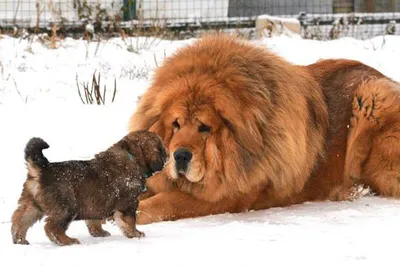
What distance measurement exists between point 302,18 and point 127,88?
4.37 m

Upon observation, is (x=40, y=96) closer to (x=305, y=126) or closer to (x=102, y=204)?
(x=305, y=126)

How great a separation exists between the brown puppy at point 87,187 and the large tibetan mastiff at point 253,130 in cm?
42

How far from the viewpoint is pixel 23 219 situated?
4.36m

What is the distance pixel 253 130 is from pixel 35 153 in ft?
5.60

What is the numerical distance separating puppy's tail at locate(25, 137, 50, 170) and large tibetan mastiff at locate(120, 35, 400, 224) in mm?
1105

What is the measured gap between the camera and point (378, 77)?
6488 mm

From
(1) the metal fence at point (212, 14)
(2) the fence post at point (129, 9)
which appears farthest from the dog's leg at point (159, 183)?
(2) the fence post at point (129, 9)

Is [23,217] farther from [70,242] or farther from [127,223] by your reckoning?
[127,223]

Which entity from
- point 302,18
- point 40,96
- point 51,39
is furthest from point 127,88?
point 302,18

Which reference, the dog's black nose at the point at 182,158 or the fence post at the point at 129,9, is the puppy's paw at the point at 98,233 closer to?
the dog's black nose at the point at 182,158

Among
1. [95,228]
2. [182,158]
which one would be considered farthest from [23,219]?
[182,158]

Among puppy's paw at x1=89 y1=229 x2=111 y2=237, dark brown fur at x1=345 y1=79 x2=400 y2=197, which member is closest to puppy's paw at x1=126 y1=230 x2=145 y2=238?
puppy's paw at x1=89 y1=229 x2=111 y2=237

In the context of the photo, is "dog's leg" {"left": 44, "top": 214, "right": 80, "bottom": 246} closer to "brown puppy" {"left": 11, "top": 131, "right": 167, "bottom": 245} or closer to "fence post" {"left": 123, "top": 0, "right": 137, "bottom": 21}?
"brown puppy" {"left": 11, "top": 131, "right": 167, "bottom": 245}

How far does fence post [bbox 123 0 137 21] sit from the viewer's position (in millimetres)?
12660
